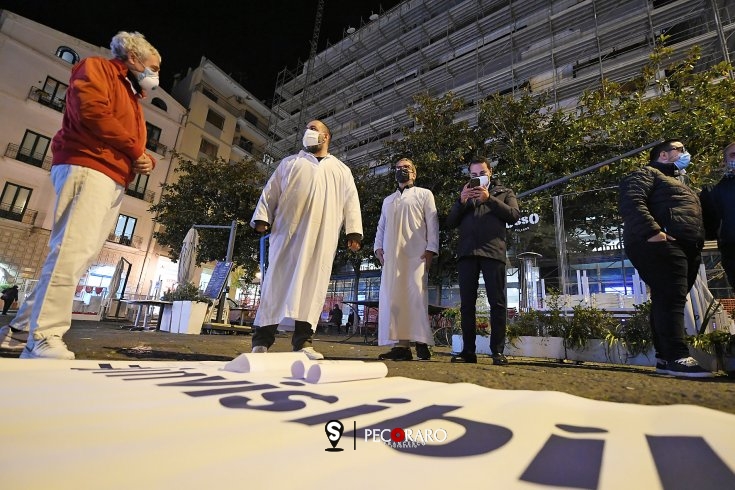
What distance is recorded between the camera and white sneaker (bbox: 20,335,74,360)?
6.16ft

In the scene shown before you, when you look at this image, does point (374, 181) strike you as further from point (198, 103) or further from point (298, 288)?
point (198, 103)

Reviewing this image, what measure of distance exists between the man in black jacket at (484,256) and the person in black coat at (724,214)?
1.48 metres

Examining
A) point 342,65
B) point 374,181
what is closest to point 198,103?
point 342,65

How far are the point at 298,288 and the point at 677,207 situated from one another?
282 centimetres

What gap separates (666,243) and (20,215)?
22.4 m

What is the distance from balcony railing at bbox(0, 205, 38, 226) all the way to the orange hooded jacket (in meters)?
19.6

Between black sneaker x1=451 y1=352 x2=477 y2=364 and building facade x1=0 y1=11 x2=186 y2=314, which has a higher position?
building facade x1=0 y1=11 x2=186 y2=314

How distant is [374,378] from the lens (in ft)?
6.17

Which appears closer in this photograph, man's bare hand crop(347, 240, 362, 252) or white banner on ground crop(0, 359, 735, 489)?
white banner on ground crop(0, 359, 735, 489)

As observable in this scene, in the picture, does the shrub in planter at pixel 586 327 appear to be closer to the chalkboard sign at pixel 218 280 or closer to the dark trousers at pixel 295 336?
the dark trousers at pixel 295 336

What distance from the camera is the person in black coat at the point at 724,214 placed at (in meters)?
2.83

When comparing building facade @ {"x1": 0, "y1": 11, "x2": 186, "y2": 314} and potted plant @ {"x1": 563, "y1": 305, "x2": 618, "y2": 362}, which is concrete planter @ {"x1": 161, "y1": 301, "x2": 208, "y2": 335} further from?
building facade @ {"x1": 0, "y1": 11, "x2": 186, "y2": 314}

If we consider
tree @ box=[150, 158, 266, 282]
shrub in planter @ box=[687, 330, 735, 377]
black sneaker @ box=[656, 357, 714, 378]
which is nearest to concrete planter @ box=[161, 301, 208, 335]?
black sneaker @ box=[656, 357, 714, 378]

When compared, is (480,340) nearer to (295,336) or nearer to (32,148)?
(295,336)
